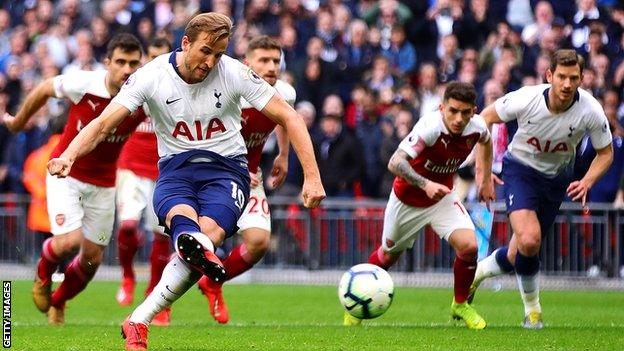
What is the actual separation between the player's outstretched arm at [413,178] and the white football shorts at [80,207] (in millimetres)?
2799

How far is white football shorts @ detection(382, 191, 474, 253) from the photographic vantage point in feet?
43.8

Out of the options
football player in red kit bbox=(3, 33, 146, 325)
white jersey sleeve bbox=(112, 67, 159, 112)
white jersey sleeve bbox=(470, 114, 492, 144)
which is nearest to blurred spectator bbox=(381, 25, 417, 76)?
white jersey sleeve bbox=(470, 114, 492, 144)

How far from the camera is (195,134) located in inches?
405

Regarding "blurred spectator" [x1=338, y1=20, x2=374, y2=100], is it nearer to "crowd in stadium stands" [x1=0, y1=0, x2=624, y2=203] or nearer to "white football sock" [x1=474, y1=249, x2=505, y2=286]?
"crowd in stadium stands" [x1=0, y1=0, x2=624, y2=203]

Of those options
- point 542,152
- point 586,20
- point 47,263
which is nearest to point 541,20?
point 586,20

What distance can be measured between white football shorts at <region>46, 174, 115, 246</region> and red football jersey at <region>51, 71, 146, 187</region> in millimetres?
→ 93

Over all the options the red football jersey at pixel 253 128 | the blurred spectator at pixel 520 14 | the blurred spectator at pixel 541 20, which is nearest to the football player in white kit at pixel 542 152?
the red football jersey at pixel 253 128

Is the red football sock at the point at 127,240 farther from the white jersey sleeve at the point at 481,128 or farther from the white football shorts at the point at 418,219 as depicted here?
the white jersey sleeve at the point at 481,128

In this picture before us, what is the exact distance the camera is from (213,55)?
32.6 feet

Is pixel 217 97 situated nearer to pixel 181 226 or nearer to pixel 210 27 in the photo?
pixel 210 27

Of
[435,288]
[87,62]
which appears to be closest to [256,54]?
[435,288]

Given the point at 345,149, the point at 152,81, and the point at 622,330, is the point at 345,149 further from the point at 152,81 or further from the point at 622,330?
the point at 152,81

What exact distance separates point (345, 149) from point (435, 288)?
101 inches

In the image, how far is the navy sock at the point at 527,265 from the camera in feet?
43.0
